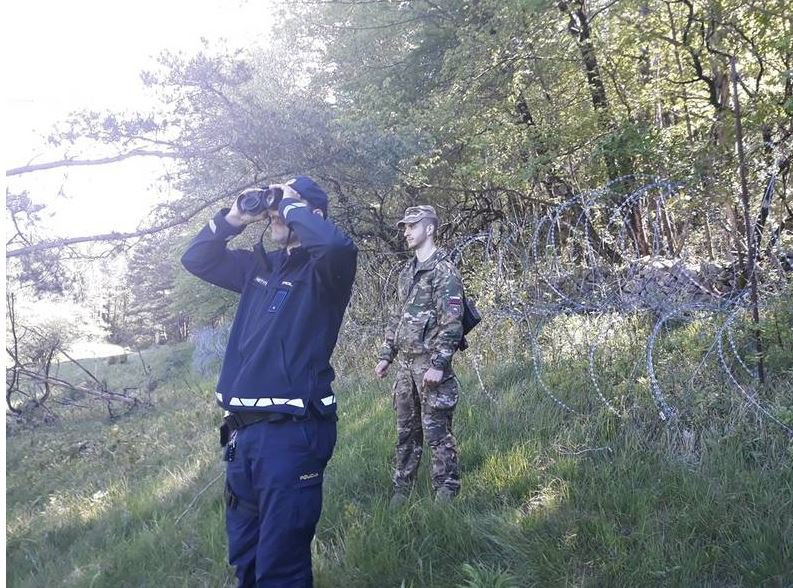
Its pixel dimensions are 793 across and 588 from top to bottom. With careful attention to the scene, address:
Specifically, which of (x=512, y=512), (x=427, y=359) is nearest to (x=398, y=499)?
(x=512, y=512)

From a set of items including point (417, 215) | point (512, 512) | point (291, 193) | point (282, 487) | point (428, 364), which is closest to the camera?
point (282, 487)

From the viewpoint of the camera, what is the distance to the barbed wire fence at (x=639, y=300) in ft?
13.4

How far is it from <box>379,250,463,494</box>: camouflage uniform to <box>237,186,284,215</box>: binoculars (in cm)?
137

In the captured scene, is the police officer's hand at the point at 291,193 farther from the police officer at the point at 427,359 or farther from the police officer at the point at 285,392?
the police officer at the point at 427,359

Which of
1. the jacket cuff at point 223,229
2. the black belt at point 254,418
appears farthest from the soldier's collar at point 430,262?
the black belt at point 254,418

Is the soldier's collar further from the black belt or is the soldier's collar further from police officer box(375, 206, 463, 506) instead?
the black belt

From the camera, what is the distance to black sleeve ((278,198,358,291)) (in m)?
2.34

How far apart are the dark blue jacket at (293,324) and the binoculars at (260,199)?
0.28 feet

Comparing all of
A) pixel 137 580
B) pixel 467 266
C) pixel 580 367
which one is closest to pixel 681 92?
pixel 467 266

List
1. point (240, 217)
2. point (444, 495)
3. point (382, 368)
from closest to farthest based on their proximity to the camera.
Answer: point (240, 217), point (444, 495), point (382, 368)

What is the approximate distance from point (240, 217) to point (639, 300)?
3.12 meters

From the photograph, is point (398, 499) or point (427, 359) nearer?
point (398, 499)

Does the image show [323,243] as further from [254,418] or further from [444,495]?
[444,495]

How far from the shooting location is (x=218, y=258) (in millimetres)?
2762
